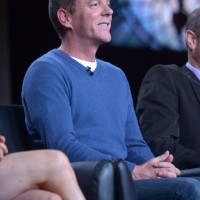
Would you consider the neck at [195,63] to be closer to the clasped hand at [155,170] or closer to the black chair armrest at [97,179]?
the clasped hand at [155,170]

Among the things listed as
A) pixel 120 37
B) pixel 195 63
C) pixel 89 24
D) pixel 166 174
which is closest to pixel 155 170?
pixel 166 174

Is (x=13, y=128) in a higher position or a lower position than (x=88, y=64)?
lower

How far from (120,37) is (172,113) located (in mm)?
2375

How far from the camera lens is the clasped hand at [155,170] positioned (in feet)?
8.29

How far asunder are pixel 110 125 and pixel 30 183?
2.14ft

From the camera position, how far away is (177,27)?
5406mm

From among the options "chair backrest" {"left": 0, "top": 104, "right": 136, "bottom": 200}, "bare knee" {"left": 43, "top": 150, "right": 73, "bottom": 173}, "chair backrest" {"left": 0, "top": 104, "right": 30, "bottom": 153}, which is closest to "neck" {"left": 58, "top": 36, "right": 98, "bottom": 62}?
"chair backrest" {"left": 0, "top": 104, "right": 30, "bottom": 153}

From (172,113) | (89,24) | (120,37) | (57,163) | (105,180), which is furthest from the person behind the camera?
(120,37)

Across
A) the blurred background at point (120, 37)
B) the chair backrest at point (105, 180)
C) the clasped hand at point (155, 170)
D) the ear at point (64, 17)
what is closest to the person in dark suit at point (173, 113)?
the clasped hand at point (155, 170)

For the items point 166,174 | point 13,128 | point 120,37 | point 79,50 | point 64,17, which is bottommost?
point 120,37

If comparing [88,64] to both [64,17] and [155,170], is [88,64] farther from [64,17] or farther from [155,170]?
[155,170]

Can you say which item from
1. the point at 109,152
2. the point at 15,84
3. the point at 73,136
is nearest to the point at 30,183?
the point at 73,136

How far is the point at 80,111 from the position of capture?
259cm

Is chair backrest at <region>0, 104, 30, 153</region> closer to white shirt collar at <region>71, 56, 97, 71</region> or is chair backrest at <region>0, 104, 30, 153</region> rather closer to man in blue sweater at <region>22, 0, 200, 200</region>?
man in blue sweater at <region>22, 0, 200, 200</region>
